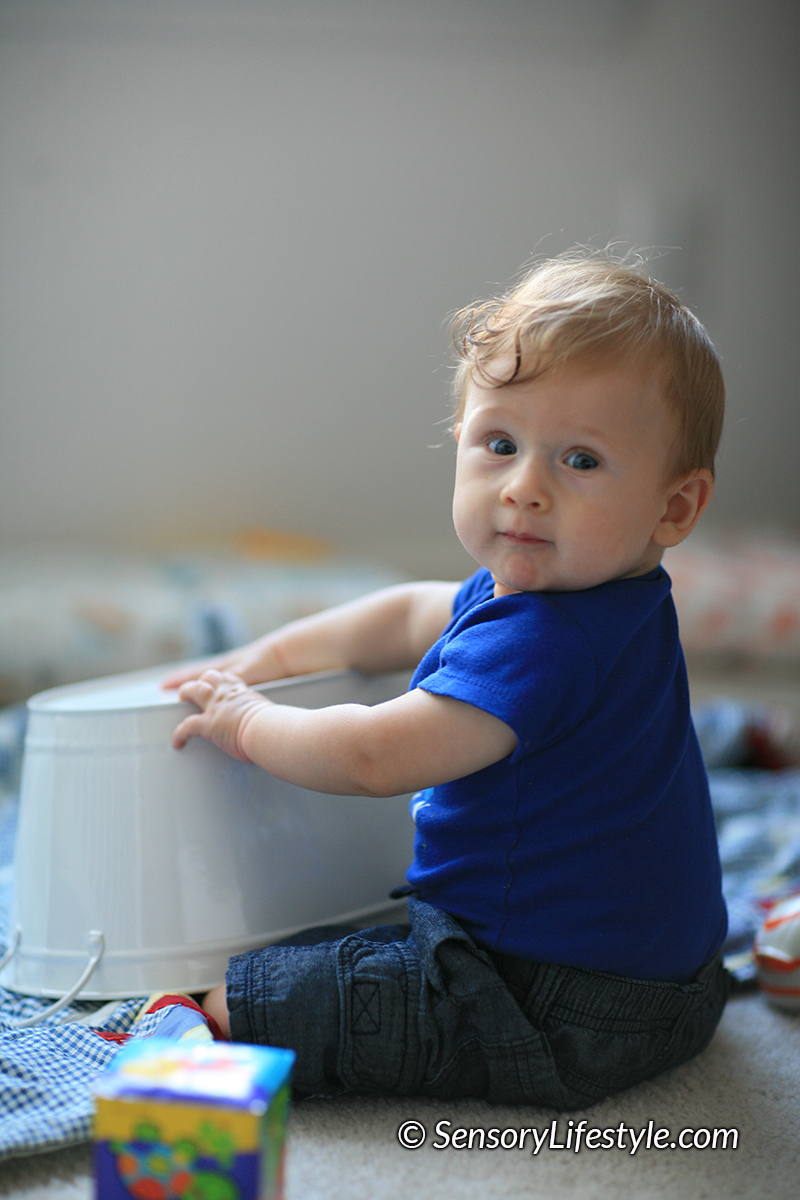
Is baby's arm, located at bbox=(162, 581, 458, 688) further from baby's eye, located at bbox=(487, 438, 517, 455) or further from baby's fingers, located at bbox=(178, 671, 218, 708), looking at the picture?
A: baby's eye, located at bbox=(487, 438, 517, 455)

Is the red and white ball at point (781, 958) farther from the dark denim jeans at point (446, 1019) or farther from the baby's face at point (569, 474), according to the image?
the baby's face at point (569, 474)

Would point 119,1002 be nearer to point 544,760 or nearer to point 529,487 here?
point 544,760

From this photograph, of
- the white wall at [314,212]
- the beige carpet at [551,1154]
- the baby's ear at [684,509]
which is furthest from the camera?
the white wall at [314,212]

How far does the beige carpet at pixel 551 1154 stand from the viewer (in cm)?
59

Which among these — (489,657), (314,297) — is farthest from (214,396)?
(489,657)

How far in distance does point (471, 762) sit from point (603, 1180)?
0.25 m

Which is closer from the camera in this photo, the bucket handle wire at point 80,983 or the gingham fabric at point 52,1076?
the gingham fabric at point 52,1076

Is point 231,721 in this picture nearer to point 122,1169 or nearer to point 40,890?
point 40,890

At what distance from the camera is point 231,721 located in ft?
2.48

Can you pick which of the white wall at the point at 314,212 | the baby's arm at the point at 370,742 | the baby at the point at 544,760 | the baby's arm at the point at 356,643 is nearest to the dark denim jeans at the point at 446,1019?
the baby at the point at 544,760

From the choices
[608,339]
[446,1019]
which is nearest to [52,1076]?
[446,1019]

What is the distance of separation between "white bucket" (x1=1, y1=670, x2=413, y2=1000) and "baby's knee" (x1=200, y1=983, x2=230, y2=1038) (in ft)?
0.10

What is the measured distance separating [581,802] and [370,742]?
14cm

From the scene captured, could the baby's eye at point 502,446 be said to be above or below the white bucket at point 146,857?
above
